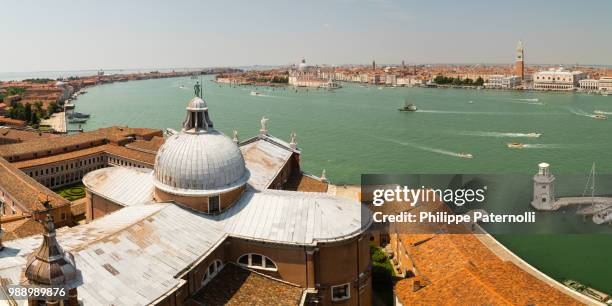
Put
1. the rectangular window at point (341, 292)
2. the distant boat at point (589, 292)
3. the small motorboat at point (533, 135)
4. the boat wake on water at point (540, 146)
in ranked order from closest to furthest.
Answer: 1. the rectangular window at point (341, 292)
2. the distant boat at point (589, 292)
3. the boat wake on water at point (540, 146)
4. the small motorboat at point (533, 135)

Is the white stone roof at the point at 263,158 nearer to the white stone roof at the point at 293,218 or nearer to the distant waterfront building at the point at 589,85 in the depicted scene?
the white stone roof at the point at 293,218

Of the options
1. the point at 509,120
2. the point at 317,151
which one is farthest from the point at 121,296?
the point at 509,120

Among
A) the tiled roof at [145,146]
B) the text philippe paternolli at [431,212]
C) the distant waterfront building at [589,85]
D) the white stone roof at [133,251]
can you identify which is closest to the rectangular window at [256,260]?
the white stone roof at [133,251]

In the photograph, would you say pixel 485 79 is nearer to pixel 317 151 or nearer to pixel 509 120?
pixel 509 120

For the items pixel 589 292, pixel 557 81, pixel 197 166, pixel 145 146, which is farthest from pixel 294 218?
pixel 557 81

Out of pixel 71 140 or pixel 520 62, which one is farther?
pixel 520 62

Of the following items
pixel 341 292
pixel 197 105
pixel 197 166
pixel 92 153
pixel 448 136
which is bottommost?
pixel 341 292

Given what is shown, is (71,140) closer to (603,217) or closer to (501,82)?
(603,217)
